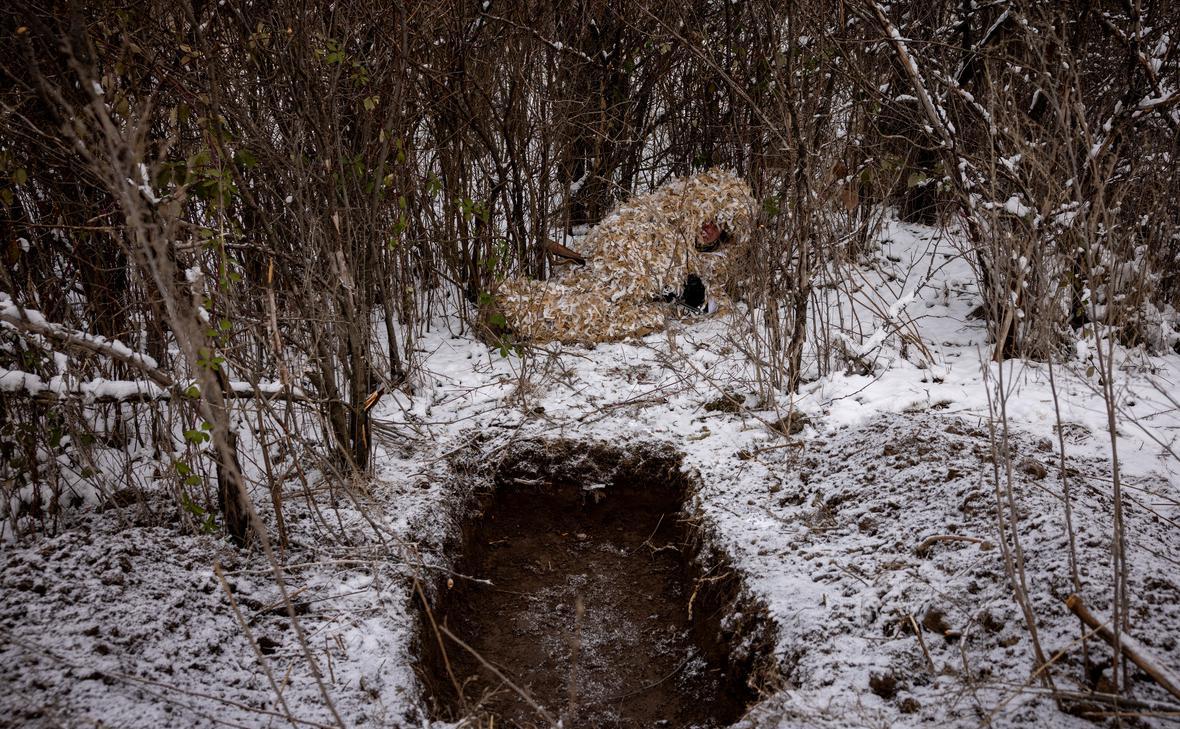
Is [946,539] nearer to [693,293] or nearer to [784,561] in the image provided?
[784,561]

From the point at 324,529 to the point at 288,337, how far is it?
3.02 feet

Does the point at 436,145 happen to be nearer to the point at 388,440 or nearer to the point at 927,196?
the point at 388,440

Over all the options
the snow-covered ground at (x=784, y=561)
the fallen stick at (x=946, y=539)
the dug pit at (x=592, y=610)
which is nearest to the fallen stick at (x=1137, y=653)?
the snow-covered ground at (x=784, y=561)

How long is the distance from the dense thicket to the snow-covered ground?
329mm

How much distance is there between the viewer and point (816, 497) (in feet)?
11.7

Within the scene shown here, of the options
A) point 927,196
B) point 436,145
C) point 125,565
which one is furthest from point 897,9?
point 125,565

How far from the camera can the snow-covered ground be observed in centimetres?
229

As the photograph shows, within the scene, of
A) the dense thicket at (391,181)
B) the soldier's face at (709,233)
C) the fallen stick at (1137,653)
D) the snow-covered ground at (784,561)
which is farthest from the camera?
the soldier's face at (709,233)

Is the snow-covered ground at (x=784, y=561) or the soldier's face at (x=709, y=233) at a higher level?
the soldier's face at (x=709, y=233)

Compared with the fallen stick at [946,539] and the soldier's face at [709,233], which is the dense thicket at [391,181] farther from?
the fallen stick at [946,539]

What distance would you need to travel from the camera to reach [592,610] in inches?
140

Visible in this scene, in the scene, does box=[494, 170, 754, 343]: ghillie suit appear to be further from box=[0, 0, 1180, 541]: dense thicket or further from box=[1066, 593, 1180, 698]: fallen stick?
box=[1066, 593, 1180, 698]: fallen stick

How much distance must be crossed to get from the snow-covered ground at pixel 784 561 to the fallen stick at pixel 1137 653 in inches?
3.4

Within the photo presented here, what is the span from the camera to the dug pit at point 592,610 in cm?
285
